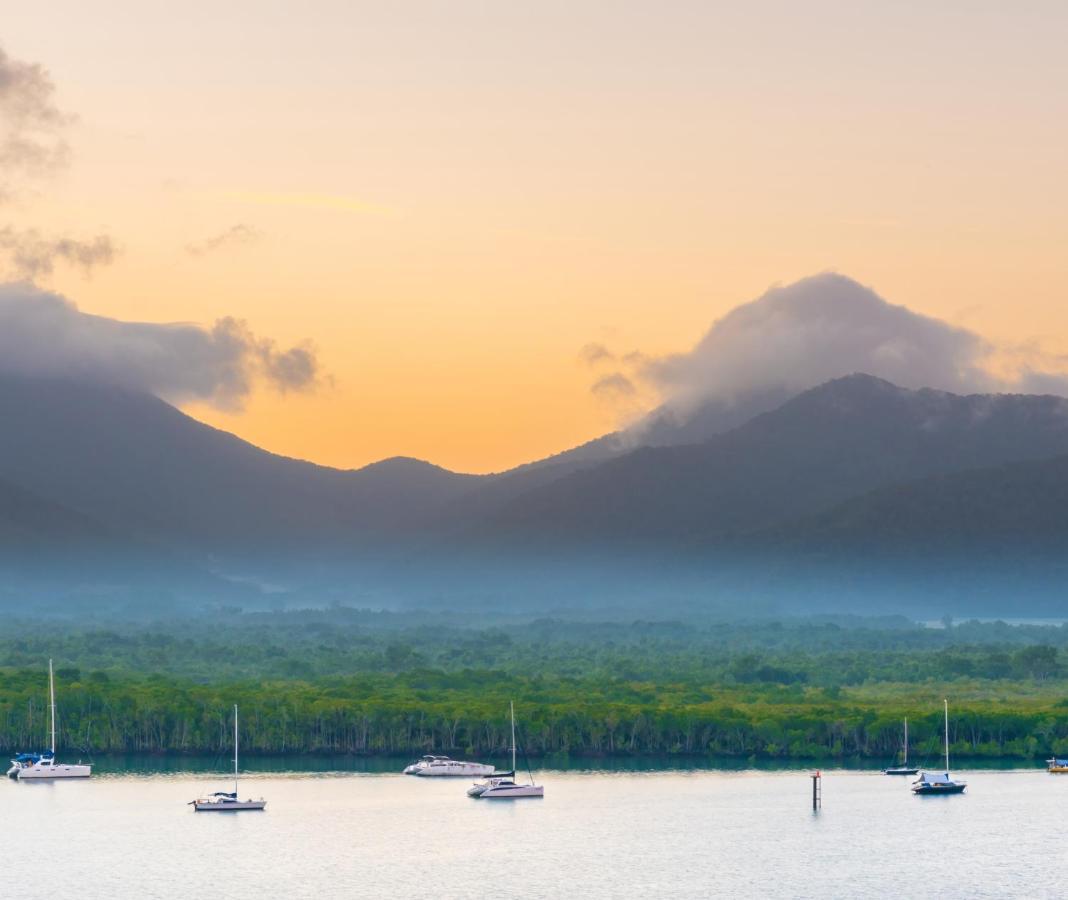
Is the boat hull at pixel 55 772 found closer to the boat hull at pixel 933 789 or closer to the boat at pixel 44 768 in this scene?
the boat at pixel 44 768

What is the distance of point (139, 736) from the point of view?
521 feet

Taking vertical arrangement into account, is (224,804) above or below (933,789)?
below

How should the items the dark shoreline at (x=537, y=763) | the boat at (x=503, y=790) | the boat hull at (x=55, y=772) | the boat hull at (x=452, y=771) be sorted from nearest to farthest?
the boat at (x=503, y=790) → the boat hull at (x=55, y=772) → the boat hull at (x=452, y=771) → the dark shoreline at (x=537, y=763)

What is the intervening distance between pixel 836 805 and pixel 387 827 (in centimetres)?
2785

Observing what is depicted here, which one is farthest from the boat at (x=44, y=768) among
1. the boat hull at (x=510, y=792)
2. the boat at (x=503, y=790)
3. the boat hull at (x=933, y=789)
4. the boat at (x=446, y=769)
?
the boat hull at (x=933, y=789)

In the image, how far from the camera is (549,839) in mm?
119000

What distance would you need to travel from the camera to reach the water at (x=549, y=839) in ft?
344

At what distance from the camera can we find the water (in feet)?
344

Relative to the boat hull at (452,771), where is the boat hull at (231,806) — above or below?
below

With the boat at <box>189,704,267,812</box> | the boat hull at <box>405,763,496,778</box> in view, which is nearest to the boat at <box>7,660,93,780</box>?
the boat at <box>189,704,267,812</box>

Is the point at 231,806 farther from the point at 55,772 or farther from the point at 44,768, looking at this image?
the point at 44,768

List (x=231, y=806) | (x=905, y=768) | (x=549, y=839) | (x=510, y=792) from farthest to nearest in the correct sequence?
(x=905, y=768)
(x=510, y=792)
(x=231, y=806)
(x=549, y=839)

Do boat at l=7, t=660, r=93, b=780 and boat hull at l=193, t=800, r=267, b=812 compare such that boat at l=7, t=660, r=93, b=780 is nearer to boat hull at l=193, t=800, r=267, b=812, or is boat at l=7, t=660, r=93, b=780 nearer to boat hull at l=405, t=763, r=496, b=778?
boat hull at l=193, t=800, r=267, b=812

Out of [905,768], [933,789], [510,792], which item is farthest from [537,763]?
[933,789]
